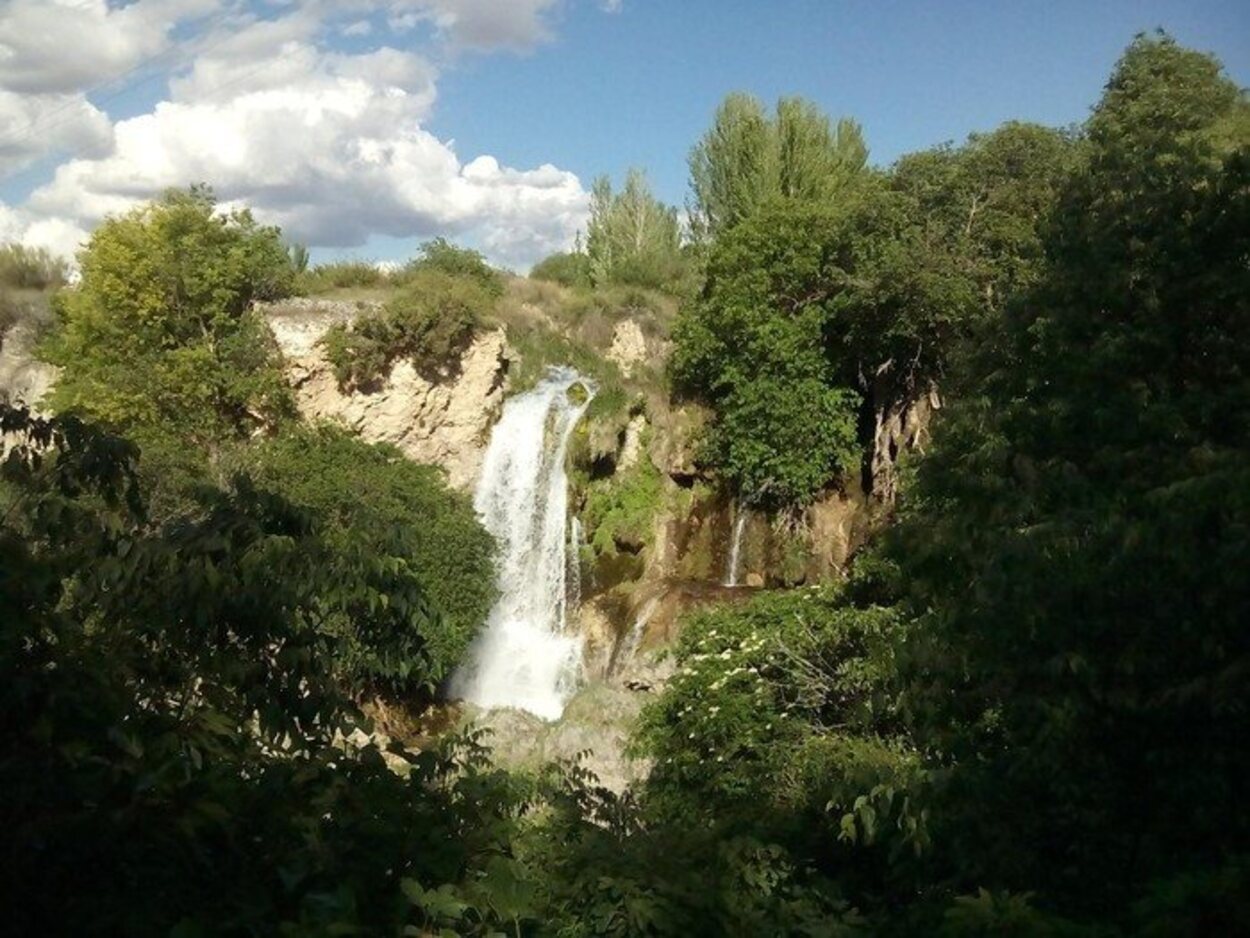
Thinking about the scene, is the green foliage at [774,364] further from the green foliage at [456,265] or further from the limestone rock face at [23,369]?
the limestone rock face at [23,369]

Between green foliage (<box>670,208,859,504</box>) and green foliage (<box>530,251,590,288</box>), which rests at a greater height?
green foliage (<box>530,251,590,288</box>)

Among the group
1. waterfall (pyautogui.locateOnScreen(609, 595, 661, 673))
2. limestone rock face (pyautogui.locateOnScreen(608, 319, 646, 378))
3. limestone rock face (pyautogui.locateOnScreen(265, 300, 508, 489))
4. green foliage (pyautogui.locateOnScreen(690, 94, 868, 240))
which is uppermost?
green foliage (pyautogui.locateOnScreen(690, 94, 868, 240))

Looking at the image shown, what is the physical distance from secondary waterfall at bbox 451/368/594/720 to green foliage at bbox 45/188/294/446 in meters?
4.66

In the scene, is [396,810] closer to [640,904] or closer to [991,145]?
[640,904]

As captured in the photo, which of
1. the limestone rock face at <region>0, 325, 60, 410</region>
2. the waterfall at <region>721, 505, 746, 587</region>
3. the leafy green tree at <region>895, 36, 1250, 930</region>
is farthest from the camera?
the limestone rock face at <region>0, 325, 60, 410</region>

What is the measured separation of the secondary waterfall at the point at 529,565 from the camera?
1988cm

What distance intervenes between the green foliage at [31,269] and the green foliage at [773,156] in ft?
58.7

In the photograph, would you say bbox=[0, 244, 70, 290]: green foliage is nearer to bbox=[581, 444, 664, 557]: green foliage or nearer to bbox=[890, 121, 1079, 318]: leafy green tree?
bbox=[581, 444, 664, 557]: green foliage

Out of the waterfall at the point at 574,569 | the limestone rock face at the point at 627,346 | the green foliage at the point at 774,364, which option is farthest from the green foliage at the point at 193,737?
the limestone rock face at the point at 627,346

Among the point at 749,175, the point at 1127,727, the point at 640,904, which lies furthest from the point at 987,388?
the point at 749,175

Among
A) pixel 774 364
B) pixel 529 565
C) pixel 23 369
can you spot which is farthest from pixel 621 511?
pixel 23 369

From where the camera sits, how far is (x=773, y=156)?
29.9 m

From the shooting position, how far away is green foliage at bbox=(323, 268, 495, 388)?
72.4 ft

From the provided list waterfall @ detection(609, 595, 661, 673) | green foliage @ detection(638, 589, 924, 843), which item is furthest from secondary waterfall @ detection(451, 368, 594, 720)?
green foliage @ detection(638, 589, 924, 843)
